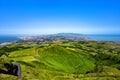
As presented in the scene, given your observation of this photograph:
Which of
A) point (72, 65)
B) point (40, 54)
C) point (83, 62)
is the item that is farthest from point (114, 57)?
point (40, 54)

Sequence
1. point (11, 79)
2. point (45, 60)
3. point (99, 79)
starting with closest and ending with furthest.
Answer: point (11, 79)
point (99, 79)
point (45, 60)

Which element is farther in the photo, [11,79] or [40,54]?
[40,54]

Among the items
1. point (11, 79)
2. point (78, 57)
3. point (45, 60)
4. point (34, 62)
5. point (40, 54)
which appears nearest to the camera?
point (11, 79)

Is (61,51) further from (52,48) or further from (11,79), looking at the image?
(11,79)

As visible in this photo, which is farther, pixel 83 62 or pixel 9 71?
pixel 83 62

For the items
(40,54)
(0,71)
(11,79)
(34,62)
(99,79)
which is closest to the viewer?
(11,79)

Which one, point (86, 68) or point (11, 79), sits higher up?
point (11, 79)

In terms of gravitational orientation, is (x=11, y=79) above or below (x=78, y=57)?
above

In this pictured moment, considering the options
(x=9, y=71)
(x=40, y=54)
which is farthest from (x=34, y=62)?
(x=9, y=71)

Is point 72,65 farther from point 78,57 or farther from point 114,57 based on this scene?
point 114,57
